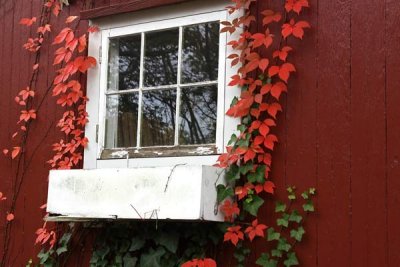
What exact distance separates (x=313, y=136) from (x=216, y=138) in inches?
25.1

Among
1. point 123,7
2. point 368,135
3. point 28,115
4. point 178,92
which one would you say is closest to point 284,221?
point 368,135

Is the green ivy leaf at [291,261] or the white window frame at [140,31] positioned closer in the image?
the green ivy leaf at [291,261]

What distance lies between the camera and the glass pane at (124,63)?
4.52 metres

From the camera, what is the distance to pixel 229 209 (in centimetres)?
378

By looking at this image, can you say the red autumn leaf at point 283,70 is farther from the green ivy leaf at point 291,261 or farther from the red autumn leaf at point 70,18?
the red autumn leaf at point 70,18

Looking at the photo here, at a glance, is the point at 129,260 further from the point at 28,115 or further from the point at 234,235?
the point at 28,115

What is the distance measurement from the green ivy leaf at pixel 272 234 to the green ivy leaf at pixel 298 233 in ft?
0.30

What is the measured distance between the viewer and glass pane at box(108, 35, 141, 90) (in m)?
4.52

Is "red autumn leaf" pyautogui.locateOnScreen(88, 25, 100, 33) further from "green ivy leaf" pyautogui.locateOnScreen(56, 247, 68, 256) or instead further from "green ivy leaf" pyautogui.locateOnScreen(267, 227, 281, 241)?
"green ivy leaf" pyautogui.locateOnScreen(267, 227, 281, 241)

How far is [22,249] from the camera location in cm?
502

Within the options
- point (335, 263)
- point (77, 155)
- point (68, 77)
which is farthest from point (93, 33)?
point (335, 263)

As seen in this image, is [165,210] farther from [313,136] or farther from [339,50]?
[339,50]

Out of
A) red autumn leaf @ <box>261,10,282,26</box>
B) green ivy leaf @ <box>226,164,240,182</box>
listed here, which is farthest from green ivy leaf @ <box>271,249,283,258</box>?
red autumn leaf @ <box>261,10,282,26</box>

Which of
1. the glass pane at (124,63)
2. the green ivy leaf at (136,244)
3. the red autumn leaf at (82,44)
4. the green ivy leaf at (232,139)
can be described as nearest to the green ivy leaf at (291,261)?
the green ivy leaf at (232,139)
